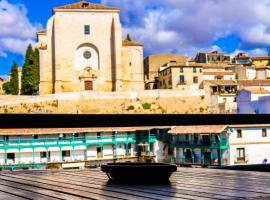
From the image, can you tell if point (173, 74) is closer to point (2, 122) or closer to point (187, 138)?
point (187, 138)

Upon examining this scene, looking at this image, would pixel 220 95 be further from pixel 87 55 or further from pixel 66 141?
pixel 66 141

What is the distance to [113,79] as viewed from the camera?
1951 inches

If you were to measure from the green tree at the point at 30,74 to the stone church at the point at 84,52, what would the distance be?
344 cm

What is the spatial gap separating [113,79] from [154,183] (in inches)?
1812

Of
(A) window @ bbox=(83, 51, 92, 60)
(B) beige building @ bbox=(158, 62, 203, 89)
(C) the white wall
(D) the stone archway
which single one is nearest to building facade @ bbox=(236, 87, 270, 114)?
(C) the white wall

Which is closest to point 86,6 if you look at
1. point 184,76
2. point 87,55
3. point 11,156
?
point 87,55

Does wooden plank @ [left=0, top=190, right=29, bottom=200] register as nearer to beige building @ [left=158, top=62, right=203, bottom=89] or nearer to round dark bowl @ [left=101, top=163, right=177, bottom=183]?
round dark bowl @ [left=101, top=163, right=177, bottom=183]

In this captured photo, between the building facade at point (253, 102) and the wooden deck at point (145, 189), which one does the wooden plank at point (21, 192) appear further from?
the building facade at point (253, 102)

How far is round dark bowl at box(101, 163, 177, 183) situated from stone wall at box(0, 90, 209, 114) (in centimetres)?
4065

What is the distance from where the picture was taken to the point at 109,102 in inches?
1838

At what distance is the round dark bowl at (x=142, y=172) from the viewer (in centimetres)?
369

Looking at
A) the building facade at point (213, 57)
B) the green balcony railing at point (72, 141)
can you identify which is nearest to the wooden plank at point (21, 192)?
the green balcony railing at point (72, 141)

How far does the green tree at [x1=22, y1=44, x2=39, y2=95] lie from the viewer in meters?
52.5

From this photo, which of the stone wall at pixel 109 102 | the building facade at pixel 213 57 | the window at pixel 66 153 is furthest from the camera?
the building facade at pixel 213 57
